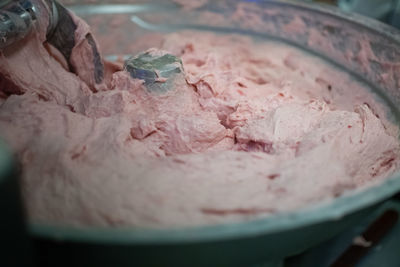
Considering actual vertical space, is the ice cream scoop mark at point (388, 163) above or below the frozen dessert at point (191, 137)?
above

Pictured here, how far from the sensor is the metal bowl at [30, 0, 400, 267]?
585 millimetres

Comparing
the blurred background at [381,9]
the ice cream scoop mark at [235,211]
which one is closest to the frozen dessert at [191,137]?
the ice cream scoop mark at [235,211]

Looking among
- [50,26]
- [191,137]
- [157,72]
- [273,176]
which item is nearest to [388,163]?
[273,176]

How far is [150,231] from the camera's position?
578 millimetres

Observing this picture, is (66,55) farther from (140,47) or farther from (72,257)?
(72,257)

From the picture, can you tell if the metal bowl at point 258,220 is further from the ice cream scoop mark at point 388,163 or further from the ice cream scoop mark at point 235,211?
the ice cream scoop mark at point 388,163

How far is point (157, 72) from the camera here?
1.23m

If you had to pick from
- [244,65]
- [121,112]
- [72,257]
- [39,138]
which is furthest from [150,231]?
[244,65]

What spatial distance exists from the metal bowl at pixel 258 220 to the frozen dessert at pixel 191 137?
64mm

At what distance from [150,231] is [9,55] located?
92cm

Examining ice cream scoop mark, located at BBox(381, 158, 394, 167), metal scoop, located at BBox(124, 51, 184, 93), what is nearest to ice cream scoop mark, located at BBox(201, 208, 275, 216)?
ice cream scoop mark, located at BBox(381, 158, 394, 167)

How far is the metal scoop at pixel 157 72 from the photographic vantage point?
4.03ft

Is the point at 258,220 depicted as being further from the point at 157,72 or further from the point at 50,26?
the point at 50,26

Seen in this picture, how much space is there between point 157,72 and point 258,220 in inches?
28.6
